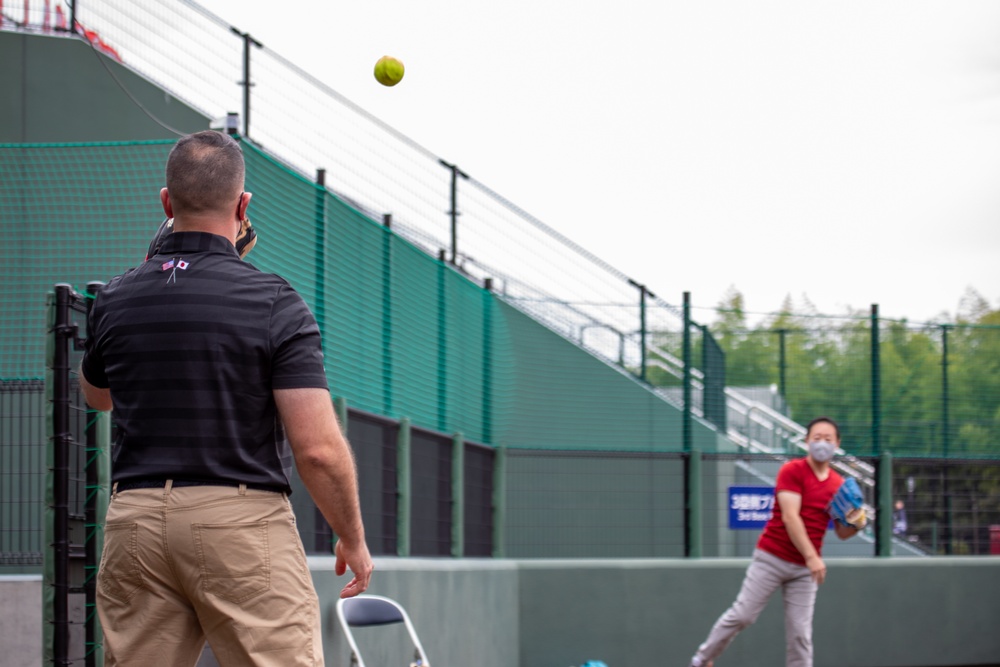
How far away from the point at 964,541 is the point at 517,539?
4.41m

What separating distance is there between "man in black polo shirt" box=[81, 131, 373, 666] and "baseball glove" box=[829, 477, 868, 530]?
231 inches

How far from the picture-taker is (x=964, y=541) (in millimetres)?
11859

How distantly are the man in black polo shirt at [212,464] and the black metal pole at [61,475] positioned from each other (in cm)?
179

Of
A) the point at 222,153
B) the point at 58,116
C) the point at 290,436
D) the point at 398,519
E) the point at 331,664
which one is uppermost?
the point at 58,116

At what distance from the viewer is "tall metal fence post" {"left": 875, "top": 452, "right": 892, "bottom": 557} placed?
1128 cm

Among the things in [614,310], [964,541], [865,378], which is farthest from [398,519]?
[964,541]

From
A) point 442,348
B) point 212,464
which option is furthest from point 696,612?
point 212,464

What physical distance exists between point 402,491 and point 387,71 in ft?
8.80

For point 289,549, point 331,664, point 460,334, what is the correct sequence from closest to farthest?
point 289,549
point 331,664
point 460,334

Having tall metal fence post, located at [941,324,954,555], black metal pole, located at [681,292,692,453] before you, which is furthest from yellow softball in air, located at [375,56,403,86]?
tall metal fence post, located at [941,324,954,555]

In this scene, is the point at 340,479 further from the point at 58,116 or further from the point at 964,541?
the point at 964,541

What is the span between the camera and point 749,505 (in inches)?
434

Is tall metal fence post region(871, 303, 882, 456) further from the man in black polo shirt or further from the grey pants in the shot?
the man in black polo shirt

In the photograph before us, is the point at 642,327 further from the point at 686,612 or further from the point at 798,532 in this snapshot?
the point at 798,532
